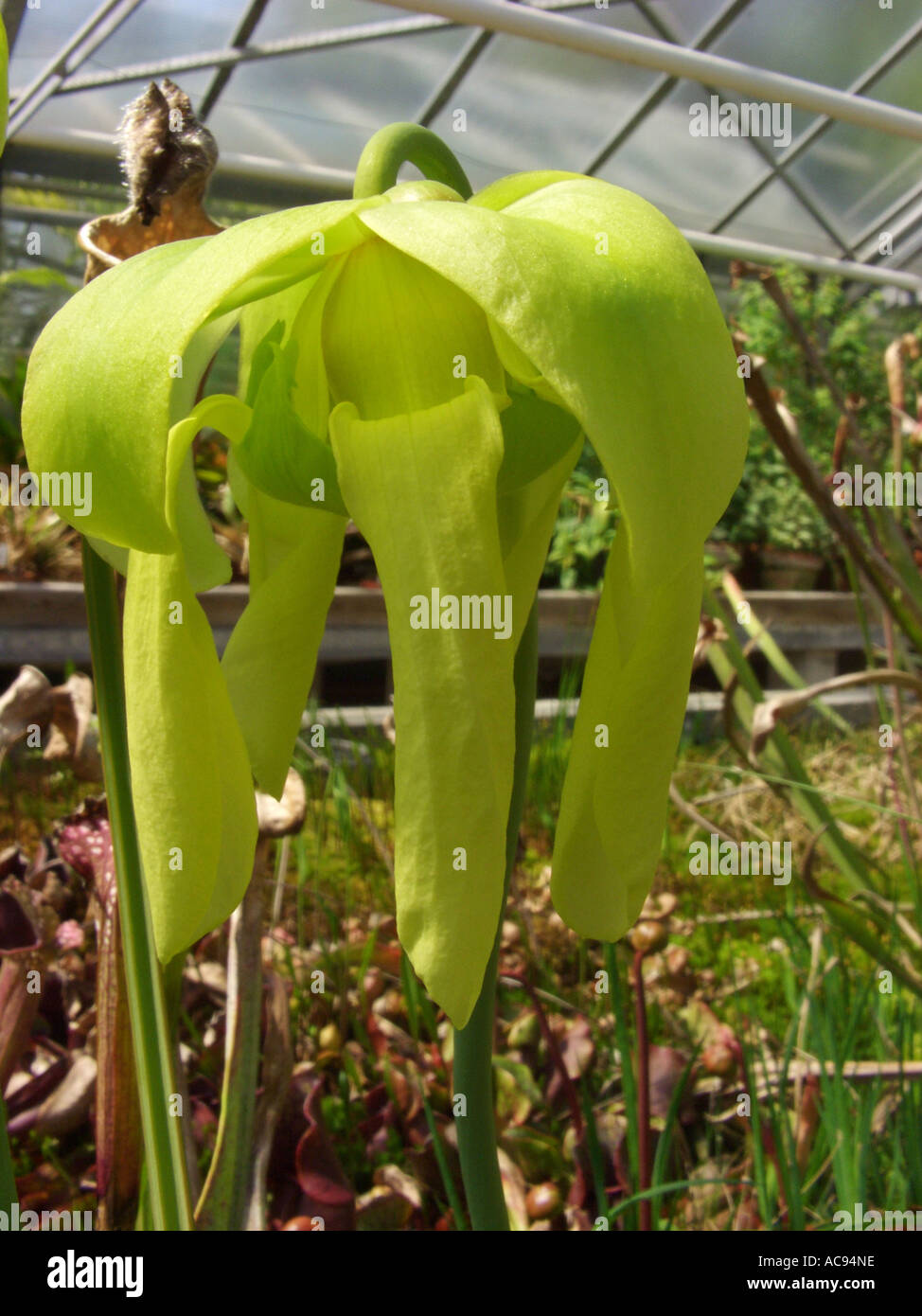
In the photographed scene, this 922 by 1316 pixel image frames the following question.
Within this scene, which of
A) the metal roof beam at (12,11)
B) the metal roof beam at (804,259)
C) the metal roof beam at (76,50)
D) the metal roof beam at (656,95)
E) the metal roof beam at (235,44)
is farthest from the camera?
the metal roof beam at (804,259)

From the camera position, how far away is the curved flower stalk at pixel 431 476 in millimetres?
168

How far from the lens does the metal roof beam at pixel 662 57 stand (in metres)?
1.82

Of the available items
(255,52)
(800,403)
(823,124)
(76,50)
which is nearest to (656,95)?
(823,124)

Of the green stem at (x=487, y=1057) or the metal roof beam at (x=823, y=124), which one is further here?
the metal roof beam at (x=823, y=124)

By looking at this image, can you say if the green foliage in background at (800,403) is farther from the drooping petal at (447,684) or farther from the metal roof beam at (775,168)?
the drooping petal at (447,684)

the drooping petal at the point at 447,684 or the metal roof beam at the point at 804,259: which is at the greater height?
the metal roof beam at the point at 804,259

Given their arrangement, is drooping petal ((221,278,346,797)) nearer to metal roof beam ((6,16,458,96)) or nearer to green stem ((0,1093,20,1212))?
green stem ((0,1093,20,1212))

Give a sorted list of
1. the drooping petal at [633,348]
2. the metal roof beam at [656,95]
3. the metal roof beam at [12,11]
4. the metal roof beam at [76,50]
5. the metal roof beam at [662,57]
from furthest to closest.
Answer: the metal roof beam at [656,95] → the metal roof beam at [76,50] → the metal roof beam at [662,57] → the metal roof beam at [12,11] → the drooping petal at [633,348]

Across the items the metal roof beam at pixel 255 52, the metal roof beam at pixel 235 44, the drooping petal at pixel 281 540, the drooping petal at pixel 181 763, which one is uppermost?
the metal roof beam at pixel 235 44

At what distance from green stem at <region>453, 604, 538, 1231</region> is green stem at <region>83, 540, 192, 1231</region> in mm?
107

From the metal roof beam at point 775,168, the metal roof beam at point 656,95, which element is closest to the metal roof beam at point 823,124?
the metal roof beam at point 775,168

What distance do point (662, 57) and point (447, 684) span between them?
7.57 feet

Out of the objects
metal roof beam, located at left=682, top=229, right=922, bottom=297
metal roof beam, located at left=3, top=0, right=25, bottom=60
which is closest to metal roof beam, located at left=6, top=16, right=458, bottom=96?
metal roof beam, located at left=682, top=229, right=922, bottom=297

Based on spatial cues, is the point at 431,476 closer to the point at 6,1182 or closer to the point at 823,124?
the point at 6,1182
